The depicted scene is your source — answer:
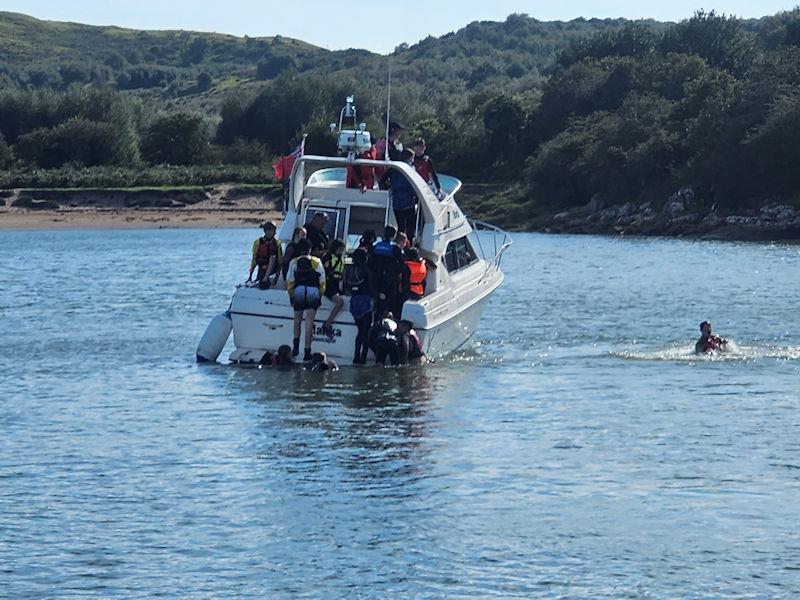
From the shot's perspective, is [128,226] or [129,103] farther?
[129,103]

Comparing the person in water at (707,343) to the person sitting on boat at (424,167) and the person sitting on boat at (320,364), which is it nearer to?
the person sitting on boat at (424,167)

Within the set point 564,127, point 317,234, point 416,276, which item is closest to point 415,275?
point 416,276

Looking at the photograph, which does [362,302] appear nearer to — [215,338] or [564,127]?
[215,338]

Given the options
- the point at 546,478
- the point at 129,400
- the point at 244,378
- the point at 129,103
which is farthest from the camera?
the point at 129,103

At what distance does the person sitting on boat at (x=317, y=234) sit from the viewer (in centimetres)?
2075

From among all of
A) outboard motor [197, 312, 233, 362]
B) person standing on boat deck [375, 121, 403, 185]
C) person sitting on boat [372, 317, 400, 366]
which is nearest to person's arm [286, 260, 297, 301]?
person sitting on boat [372, 317, 400, 366]

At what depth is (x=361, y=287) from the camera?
20219 mm

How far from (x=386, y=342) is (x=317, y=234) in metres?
1.78

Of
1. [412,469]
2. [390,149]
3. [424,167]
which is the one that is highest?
[390,149]

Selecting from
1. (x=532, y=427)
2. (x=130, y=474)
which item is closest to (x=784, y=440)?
(x=532, y=427)

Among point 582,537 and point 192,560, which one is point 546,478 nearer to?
point 582,537

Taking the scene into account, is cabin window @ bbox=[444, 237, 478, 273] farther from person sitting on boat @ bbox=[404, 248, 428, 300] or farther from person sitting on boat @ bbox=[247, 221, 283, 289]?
person sitting on boat @ bbox=[247, 221, 283, 289]

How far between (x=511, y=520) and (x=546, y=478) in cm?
154

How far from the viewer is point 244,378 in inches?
806
